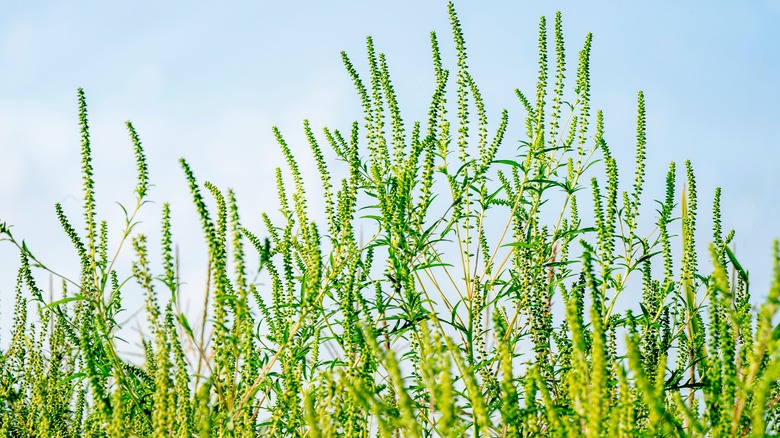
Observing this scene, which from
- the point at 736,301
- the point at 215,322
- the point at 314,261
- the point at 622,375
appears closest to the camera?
the point at 622,375

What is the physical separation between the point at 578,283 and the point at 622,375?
164 cm

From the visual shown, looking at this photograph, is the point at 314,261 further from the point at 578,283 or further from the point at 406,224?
the point at 578,283

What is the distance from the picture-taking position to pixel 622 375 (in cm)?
214

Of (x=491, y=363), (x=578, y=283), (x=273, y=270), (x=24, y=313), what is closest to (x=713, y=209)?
(x=578, y=283)

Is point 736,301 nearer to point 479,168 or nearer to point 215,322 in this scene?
point 479,168

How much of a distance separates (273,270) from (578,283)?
1362 mm

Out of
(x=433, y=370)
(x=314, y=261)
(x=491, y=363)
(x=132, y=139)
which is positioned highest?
A: (x=132, y=139)

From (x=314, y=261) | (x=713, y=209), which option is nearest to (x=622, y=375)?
(x=314, y=261)

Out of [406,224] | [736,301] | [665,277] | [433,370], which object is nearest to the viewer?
[433,370]

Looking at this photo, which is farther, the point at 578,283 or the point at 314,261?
the point at 578,283

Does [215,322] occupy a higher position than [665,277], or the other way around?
[665,277]

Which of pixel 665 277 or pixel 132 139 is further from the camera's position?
pixel 665 277

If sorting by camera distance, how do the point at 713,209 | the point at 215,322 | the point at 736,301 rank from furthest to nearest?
the point at 713,209 → the point at 736,301 → the point at 215,322

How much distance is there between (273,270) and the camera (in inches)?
145
